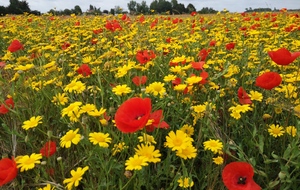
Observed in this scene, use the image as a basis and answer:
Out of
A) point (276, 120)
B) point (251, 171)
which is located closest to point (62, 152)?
point (251, 171)

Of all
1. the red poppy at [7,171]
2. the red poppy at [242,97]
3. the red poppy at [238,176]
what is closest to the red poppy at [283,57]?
the red poppy at [242,97]

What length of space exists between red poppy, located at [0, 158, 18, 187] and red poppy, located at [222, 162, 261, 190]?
2.35ft

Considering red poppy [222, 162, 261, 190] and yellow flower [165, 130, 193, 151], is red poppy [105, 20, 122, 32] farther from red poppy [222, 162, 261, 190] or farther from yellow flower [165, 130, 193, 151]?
red poppy [222, 162, 261, 190]

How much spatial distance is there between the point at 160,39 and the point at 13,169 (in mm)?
2713

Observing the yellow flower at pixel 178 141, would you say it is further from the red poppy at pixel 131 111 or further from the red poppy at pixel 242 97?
the red poppy at pixel 242 97

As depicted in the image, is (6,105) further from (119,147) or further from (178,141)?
(178,141)

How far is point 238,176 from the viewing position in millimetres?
1101

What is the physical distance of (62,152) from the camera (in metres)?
1.72

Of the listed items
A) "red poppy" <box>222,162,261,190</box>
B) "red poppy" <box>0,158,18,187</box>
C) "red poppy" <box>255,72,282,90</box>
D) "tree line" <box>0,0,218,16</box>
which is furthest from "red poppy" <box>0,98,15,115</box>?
"tree line" <box>0,0,218,16</box>

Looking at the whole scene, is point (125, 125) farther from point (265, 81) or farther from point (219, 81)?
point (219, 81)

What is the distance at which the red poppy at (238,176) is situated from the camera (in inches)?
41.8

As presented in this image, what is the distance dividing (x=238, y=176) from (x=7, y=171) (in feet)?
→ 2.62

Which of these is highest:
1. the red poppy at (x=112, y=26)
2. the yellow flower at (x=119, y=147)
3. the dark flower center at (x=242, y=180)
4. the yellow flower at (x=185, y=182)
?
the red poppy at (x=112, y=26)

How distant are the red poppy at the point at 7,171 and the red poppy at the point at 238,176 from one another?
2.35 ft
